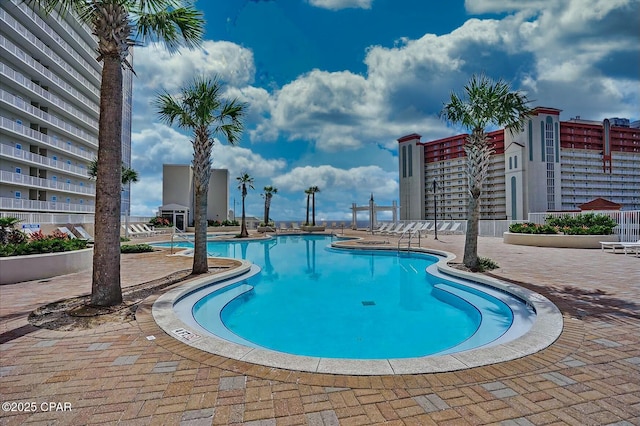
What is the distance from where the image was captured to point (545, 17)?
10.3m

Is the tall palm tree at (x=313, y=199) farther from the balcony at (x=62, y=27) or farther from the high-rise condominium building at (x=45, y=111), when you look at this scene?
the balcony at (x=62, y=27)

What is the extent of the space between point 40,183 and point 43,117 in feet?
17.7

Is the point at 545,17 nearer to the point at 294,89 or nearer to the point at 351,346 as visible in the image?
the point at 294,89

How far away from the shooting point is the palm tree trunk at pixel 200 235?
7.80m

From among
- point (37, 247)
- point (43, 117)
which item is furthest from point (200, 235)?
point (43, 117)

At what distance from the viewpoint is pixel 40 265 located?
723 cm

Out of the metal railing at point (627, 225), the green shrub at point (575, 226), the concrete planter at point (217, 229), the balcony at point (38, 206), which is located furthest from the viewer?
the concrete planter at point (217, 229)

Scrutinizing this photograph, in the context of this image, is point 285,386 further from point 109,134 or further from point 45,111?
point 45,111

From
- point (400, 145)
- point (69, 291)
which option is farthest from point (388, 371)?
point (400, 145)

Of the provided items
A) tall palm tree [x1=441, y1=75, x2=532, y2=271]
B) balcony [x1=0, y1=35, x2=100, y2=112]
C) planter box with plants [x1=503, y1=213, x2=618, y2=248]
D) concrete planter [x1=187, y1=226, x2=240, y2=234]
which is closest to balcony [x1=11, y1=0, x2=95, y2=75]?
balcony [x1=0, y1=35, x2=100, y2=112]

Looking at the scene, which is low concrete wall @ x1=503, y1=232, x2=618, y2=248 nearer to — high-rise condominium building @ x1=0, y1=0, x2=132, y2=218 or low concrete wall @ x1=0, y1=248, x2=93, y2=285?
low concrete wall @ x1=0, y1=248, x2=93, y2=285

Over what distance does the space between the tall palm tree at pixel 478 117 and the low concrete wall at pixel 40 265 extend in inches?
406

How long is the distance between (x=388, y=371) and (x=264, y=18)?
15.7 meters

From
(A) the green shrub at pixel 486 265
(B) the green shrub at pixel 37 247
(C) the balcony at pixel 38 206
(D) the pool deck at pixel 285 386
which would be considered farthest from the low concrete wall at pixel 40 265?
(C) the balcony at pixel 38 206
